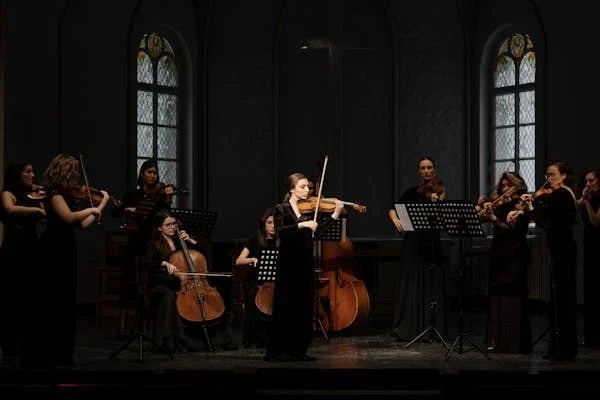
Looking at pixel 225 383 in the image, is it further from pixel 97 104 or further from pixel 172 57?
pixel 172 57

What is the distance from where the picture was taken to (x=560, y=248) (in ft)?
29.8

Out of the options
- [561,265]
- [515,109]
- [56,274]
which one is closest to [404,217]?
[561,265]

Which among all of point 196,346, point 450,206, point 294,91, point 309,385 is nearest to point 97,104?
point 294,91

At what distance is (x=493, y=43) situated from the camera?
14.1 m

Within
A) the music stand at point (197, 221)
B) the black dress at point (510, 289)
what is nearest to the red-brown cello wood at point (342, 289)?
the music stand at point (197, 221)

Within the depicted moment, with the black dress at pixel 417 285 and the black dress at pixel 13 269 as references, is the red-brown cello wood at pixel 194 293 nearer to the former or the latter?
the black dress at pixel 13 269

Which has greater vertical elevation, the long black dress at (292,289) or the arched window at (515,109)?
the arched window at (515,109)

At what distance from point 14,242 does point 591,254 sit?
4827 mm

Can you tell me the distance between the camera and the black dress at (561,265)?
9008 millimetres

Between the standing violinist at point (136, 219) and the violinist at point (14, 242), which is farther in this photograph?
the standing violinist at point (136, 219)

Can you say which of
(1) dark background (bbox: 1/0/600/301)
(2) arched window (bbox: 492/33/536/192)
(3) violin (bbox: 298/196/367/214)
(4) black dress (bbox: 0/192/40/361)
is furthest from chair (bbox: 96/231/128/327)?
(2) arched window (bbox: 492/33/536/192)

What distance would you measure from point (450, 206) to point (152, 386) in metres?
3.71

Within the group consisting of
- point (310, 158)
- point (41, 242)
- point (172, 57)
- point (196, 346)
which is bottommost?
point (196, 346)

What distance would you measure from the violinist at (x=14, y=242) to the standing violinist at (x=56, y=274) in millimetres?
162
